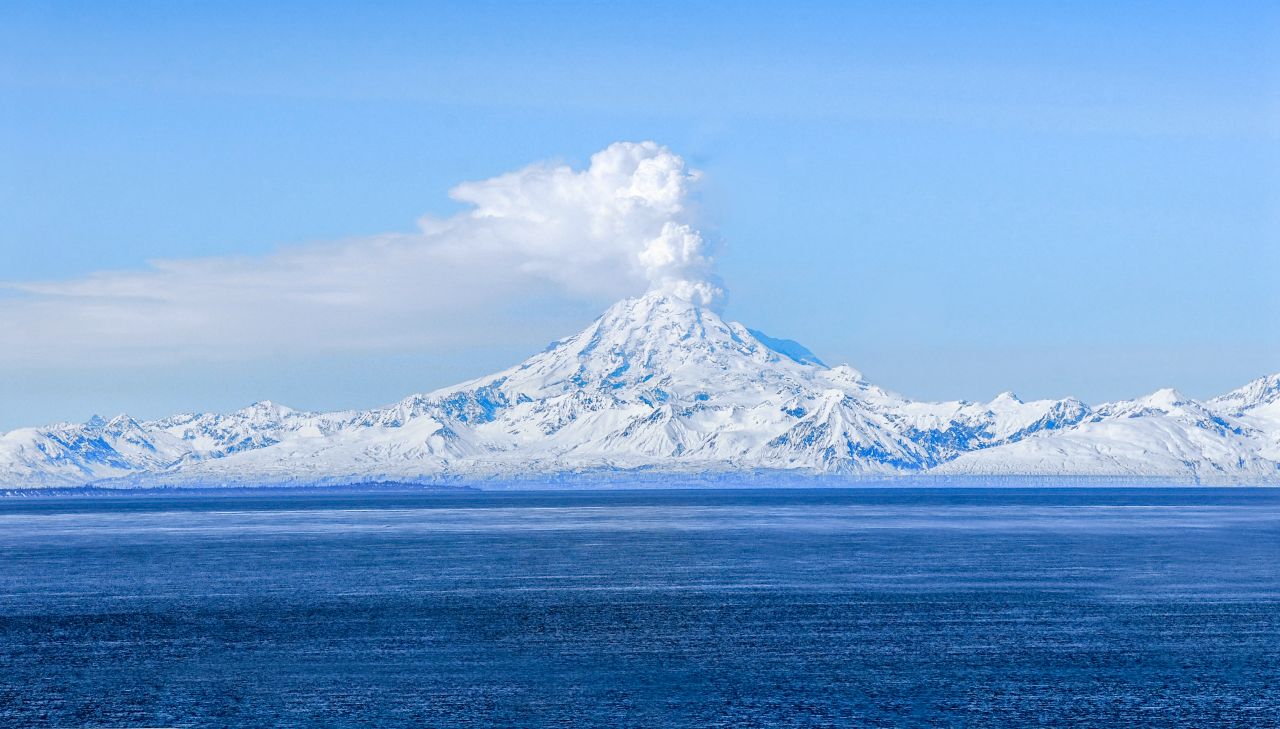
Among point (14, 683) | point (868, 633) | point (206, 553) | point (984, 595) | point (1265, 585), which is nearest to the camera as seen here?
point (14, 683)

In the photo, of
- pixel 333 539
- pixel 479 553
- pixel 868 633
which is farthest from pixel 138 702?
pixel 333 539

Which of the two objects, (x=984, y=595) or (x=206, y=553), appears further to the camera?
(x=206, y=553)

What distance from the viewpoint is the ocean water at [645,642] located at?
189ft

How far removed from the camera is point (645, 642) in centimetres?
7612

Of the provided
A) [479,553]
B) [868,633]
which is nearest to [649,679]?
[868,633]

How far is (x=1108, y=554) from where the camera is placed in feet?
472

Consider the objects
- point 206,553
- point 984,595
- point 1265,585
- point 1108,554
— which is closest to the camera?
point 984,595

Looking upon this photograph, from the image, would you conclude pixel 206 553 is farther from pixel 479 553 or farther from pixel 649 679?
pixel 649 679

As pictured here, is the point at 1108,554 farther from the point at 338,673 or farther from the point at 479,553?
the point at 338,673

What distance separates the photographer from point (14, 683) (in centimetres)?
6375

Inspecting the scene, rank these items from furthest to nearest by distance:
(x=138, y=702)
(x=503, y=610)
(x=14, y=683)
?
(x=503, y=610), (x=14, y=683), (x=138, y=702)

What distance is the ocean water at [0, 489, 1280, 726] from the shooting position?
189ft

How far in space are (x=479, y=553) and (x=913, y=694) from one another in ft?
312

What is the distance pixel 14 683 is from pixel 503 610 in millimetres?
32612
